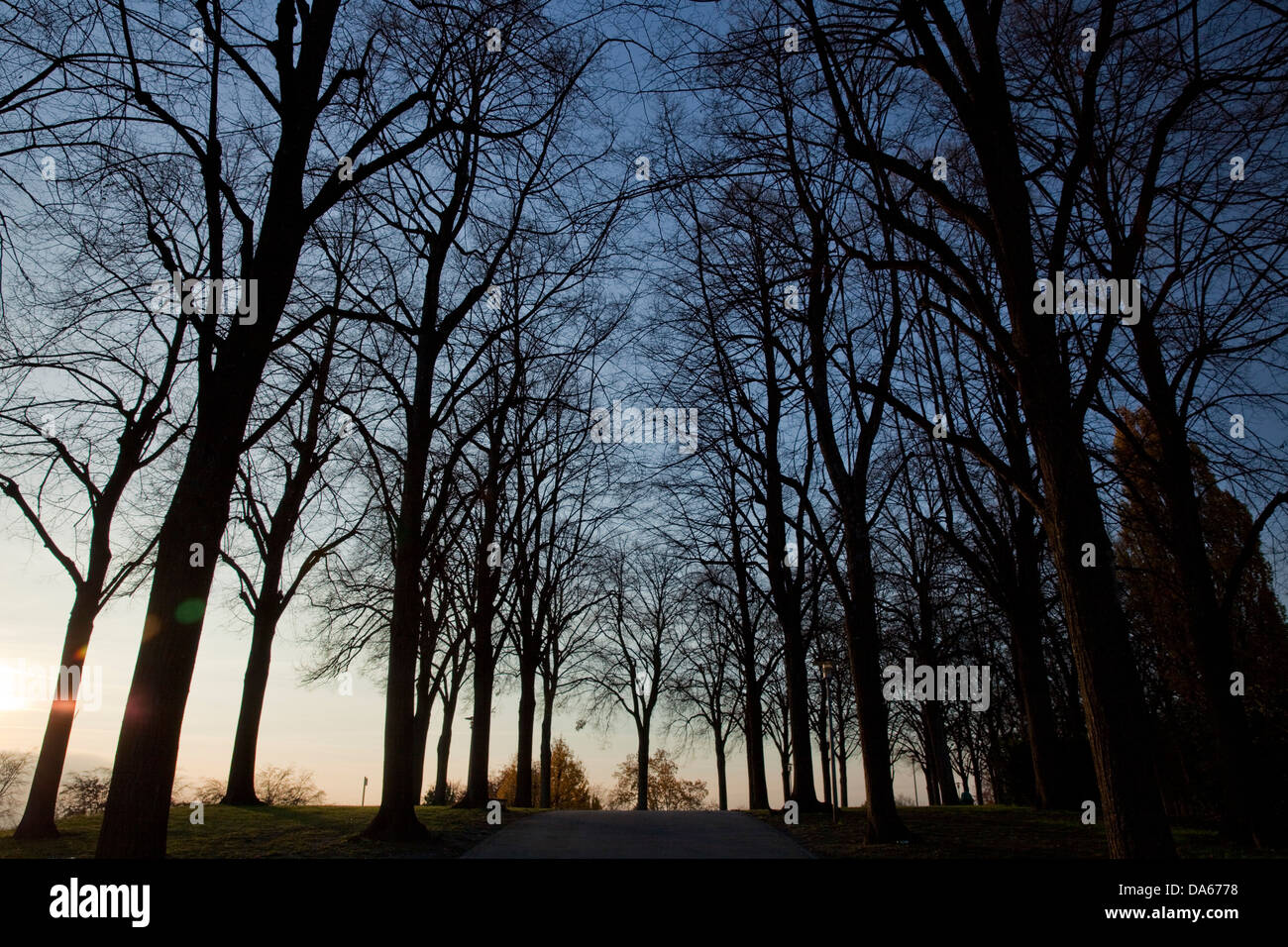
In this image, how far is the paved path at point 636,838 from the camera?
10.8m

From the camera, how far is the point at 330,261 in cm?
1173

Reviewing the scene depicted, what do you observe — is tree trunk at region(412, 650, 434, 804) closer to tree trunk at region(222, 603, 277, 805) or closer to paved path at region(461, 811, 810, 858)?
tree trunk at region(222, 603, 277, 805)

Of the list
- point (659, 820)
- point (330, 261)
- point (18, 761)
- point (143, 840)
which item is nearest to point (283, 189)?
point (330, 261)

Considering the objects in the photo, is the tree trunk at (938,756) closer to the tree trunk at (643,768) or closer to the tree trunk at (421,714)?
the tree trunk at (643,768)

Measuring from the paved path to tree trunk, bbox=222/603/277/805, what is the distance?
7215mm

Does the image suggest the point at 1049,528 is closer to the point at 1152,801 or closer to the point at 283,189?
the point at 1152,801

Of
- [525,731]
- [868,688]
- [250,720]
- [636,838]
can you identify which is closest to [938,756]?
[525,731]

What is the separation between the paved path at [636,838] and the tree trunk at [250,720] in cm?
722

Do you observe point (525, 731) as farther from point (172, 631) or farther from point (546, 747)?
point (172, 631)

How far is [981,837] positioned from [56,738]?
1547 cm

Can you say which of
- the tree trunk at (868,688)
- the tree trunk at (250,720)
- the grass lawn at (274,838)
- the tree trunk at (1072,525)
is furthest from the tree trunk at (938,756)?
the tree trunk at (1072,525)

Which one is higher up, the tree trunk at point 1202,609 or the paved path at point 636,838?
the tree trunk at point 1202,609

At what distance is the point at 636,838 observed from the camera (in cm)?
1243
